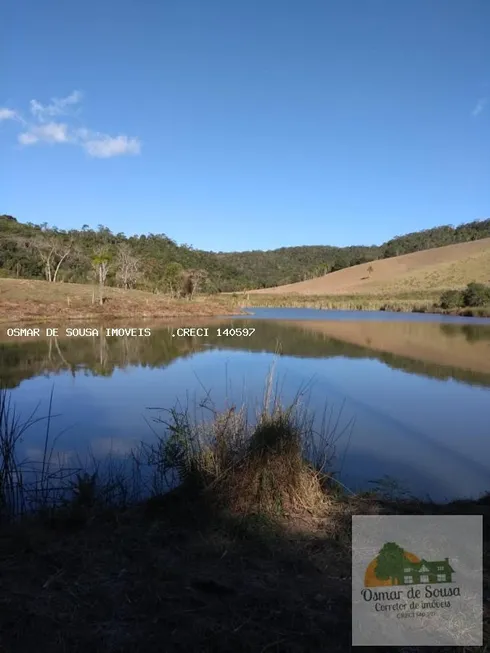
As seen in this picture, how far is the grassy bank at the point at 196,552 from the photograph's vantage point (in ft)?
7.81

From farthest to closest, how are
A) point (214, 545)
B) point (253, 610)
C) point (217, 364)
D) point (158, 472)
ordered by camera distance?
1. point (217, 364)
2. point (158, 472)
3. point (214, 545)
4. point (253, 610)

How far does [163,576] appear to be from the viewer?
2877 millimetres

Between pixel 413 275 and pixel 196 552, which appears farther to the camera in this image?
pixel 413 275

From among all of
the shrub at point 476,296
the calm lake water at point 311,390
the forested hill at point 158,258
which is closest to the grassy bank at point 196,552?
the calm lake water at point 311,390

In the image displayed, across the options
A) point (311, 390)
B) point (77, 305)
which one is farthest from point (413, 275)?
point (311, 390)

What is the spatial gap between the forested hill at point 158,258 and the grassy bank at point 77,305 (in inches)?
127

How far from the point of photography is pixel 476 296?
4341 cm

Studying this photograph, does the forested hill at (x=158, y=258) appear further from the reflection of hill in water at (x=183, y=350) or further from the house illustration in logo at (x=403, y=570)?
the house illustration in logo at (x=403, y=570)

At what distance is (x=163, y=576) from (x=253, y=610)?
60 cm

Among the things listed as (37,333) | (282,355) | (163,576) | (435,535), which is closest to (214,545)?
(163,576)

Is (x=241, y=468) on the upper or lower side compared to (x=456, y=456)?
upper

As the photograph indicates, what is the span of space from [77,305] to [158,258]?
43.8 meters

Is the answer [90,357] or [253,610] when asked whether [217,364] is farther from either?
[253,610]

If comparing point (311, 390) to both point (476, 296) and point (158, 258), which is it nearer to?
point (476, 296)
